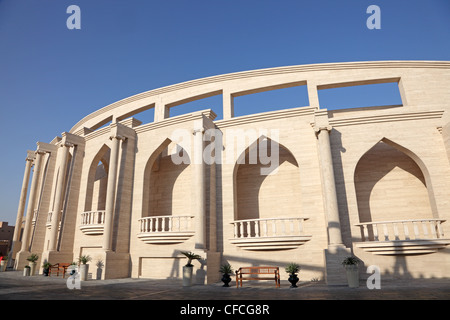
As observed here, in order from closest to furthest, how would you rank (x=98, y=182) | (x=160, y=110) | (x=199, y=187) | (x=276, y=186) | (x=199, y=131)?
(x=199, y=187)
(x=199, y=131)
(x=276, y=186)
(x=160, y=110)
(x=98, y=182)

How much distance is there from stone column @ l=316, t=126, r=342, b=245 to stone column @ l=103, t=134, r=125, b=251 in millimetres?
10989

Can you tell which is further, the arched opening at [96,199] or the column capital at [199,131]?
the arched opening at [96,199]

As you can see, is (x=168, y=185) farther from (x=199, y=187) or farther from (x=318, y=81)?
(x=318, y=81)

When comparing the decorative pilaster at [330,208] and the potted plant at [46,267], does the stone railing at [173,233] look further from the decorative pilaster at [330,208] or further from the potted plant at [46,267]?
the decorative pilaster at [330,208]

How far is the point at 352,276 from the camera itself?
10336 mm

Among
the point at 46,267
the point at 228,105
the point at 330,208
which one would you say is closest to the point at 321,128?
the point at 330,208

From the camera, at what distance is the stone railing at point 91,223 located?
16.3 m

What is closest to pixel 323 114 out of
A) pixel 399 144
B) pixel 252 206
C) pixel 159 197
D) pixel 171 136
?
pixel 399 144

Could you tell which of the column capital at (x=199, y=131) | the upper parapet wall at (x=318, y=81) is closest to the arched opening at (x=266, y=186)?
the column capital at (x=199, y=131)

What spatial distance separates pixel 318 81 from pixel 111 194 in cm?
1412

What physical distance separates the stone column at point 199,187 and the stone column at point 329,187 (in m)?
5.67

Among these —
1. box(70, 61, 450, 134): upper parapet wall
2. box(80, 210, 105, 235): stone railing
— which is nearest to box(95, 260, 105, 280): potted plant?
box(80, 210, 105, 235): stone railing

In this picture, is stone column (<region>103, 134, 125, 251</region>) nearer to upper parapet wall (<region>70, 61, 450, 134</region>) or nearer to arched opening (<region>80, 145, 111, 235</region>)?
arched opening (<region>80, 145, 111, 235</region>)

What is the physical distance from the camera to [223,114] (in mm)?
18156
